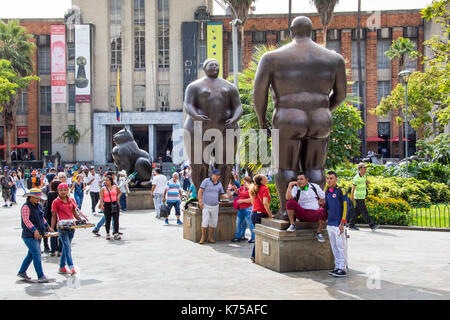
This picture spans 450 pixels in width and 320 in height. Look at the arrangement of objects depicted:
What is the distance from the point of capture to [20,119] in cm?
4756

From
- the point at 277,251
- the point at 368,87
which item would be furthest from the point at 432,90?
the point at 277,251

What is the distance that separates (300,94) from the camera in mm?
6785

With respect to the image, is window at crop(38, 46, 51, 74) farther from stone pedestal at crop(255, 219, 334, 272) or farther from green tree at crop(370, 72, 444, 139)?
stone pedestal at crop(255, 219, 334, 272)

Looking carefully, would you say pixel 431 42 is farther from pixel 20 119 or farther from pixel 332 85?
pixel 20 119

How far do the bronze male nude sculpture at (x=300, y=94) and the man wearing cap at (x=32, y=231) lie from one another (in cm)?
330

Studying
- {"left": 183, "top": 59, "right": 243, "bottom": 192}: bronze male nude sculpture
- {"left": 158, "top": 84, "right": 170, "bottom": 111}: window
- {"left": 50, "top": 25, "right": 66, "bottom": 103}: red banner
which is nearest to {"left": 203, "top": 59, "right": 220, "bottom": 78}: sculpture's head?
{"left": 183, "top": 59, "right": 243, "bottom": 192}: bronze male nude sculpture

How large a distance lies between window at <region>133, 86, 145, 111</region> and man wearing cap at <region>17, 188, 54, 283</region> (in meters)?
39.3

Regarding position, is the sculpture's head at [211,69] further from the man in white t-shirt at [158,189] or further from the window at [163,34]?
the window at [163,34]

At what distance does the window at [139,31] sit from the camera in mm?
45094

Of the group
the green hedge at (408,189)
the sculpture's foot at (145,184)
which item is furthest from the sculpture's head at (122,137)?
the green hedge at (408,189)

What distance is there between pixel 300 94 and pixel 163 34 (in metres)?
40.5

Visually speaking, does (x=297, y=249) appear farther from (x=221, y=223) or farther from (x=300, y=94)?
(x=221, y=223)

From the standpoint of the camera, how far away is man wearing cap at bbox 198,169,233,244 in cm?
921
